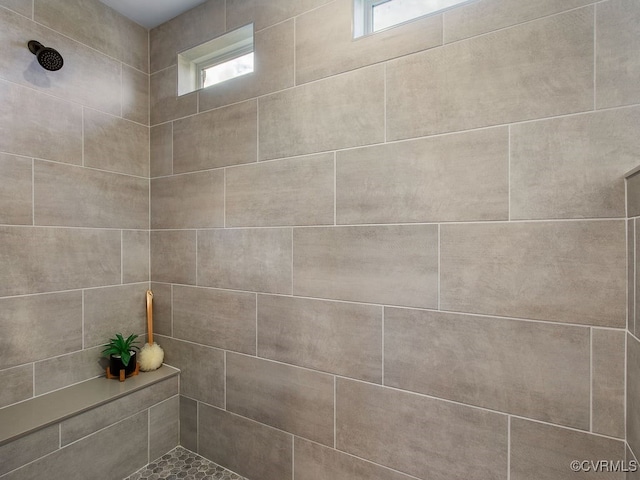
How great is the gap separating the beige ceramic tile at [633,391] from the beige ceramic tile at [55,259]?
6.89 ft

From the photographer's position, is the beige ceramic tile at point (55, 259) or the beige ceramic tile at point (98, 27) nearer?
the beige ceramic tile at point (55, 259)

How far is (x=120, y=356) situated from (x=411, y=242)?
1.51 metres

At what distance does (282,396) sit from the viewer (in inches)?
58.7

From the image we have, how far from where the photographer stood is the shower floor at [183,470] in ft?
5.20

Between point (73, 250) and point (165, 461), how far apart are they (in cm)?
113

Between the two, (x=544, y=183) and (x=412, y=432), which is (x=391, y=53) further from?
(x=412, y=432)

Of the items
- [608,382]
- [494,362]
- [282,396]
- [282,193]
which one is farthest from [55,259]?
[608,382]

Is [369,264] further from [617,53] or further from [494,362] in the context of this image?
[617,53]

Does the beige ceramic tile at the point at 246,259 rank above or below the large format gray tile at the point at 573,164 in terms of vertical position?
below

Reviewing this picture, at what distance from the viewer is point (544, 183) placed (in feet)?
3.34

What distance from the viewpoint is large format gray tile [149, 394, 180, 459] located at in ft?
5.56

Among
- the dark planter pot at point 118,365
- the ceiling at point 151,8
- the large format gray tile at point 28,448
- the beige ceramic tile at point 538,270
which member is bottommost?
the large format gray tile at point 28,448

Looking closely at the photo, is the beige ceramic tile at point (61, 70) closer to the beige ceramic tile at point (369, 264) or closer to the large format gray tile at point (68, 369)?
the large format gray tile at point (68, 369)

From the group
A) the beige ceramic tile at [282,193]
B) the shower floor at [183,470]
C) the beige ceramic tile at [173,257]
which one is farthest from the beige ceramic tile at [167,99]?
the shower floor at [183,470]
